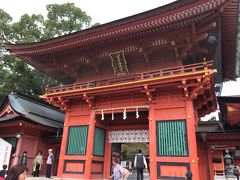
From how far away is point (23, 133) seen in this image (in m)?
15.9

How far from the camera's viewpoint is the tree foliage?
2631 cm

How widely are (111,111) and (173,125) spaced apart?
3.44 meters

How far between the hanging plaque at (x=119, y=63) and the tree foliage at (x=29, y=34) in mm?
16779

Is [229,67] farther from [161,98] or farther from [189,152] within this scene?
[189,152]

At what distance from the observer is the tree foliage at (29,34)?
2631 cm

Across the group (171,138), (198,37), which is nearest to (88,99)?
(171,138)

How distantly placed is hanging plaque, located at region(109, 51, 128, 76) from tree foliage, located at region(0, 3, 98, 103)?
16.8m

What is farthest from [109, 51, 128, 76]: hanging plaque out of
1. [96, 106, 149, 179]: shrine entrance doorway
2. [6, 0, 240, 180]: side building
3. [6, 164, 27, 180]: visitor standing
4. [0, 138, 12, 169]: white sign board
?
[6, 164, 27, 180]: visitor standing

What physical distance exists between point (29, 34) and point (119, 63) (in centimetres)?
2017

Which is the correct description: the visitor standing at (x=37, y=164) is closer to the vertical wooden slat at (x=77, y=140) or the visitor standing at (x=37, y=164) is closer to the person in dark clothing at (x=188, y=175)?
the vertical wooden slat at (x=77, y=140)

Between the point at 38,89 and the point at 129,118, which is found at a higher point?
the point at 38,89

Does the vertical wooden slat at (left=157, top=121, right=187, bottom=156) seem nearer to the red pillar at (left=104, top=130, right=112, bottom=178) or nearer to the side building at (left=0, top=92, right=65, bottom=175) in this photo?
the red pillar at (left=104, top=130, right=112, bottom=178)

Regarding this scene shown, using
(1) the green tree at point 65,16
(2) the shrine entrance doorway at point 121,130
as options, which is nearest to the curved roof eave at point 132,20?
(2) the shrine entrance doorway at point 121,130

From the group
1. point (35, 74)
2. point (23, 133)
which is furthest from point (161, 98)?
point (35, 74)
